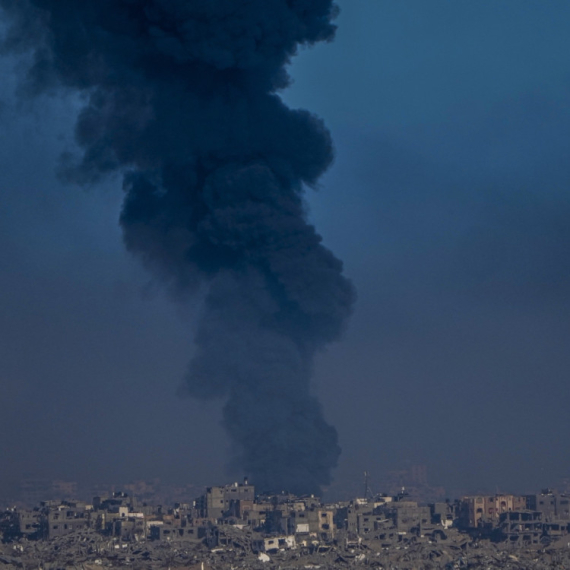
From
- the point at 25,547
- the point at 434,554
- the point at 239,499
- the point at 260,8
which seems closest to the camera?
the point at 434,554

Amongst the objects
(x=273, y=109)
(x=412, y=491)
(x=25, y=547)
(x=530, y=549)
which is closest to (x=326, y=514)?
(x=530, y=549)

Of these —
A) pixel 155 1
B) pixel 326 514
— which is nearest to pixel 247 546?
pixel 326 514

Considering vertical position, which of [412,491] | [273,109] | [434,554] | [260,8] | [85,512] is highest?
[260,8]

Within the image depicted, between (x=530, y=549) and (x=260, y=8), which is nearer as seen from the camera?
(x=530, y=549)

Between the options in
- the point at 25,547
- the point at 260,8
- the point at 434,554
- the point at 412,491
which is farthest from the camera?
the point at 412,491

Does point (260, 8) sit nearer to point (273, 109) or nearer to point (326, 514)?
point (273, 109)

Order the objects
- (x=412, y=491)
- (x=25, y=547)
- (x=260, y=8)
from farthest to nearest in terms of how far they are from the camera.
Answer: (x=412, y=491)
(x=260, y=8)
(x=25, y=547)

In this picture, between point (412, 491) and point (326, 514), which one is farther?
point (412, 491)

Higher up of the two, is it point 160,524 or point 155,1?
point 155,1

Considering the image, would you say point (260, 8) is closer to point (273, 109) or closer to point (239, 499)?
point (273, 109)
